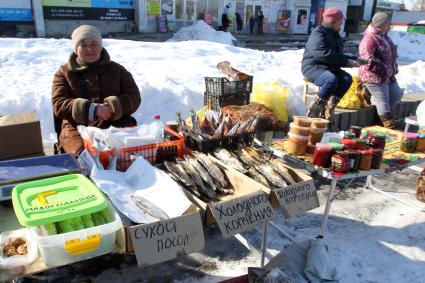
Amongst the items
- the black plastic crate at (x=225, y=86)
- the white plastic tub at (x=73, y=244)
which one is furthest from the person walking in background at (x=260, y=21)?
the white plastic tub at (x=73, y=244)

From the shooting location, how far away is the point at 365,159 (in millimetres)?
3012

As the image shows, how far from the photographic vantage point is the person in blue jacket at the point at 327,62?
5.44 metres

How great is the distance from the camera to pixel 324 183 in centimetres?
463

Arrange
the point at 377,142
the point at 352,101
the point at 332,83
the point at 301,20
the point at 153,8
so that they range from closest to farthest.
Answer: the point at 377,142
the point at 332,83
the point at 352,101
the point at 153,8
the point at 301,20

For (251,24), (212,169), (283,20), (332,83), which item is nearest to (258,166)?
(212,169)

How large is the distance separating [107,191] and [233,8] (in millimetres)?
25405

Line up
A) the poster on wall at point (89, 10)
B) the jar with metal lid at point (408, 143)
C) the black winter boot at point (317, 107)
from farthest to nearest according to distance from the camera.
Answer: the poster on wall at point (89, 10) → the black winter boot at point (317, 107) → the jar with metal lid at point (408, 143)

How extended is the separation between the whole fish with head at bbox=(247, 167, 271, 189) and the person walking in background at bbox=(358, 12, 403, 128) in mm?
4046

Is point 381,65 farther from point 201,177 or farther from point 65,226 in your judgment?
point 65,226

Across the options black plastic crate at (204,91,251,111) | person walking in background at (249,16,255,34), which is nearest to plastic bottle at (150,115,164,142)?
black plastic crate at (204,91,251,111)

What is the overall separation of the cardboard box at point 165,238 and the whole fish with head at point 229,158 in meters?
0.72

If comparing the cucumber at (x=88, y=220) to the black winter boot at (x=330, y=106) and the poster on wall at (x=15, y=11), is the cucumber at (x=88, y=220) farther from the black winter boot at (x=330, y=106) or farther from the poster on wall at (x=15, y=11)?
the poster on wall at (x=15, y=11)

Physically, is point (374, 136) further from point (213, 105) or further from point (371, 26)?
point (371, 26)

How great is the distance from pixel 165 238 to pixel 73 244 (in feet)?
1.53
